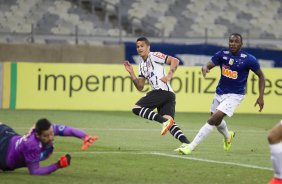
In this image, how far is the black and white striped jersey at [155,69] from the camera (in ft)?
51.9

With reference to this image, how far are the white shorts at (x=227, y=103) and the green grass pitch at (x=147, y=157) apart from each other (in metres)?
0.75

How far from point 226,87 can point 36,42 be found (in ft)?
56.9

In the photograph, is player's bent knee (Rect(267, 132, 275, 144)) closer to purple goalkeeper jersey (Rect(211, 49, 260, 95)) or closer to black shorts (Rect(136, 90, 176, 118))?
purple goalkeeper jersey (Rect(211, 49, 260, 95))

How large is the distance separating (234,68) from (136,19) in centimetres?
2014

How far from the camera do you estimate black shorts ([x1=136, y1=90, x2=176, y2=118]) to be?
15.9 metres

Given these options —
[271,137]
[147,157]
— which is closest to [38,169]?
[147,157]

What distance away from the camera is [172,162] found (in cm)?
1333

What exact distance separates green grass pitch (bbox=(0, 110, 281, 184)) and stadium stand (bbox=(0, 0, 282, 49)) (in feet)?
29.9

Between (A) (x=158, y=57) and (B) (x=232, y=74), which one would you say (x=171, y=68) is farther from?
(B) (x=232, y=74)

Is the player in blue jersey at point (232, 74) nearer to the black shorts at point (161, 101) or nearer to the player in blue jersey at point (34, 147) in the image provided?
the black shorts at point (161, 101)

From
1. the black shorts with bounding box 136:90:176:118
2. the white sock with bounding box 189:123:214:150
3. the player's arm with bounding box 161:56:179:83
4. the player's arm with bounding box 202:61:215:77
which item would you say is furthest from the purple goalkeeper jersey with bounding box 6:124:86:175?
the black shorts with bounding box 136:90:176:118

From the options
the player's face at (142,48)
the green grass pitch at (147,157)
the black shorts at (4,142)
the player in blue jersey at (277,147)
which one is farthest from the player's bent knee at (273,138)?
the player's face at (142,48)

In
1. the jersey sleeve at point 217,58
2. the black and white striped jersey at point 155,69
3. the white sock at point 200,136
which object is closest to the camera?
the white sock at point 200,136

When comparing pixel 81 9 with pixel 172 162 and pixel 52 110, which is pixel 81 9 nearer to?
pixel 52 110
